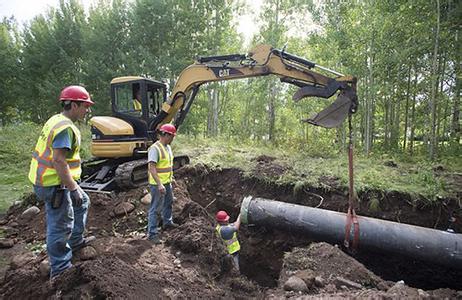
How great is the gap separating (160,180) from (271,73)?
8.86 feet

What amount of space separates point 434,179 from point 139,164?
19.6 feet

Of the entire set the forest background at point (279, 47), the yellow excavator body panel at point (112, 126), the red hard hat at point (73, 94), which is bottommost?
the yellow excavator body panel at point (112, 126)

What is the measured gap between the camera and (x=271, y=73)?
544 cm

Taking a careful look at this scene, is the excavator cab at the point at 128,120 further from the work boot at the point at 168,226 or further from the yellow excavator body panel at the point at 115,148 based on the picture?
the work boot at the point at 168,226

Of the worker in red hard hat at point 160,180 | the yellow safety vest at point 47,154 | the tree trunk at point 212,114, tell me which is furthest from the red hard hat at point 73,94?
the tree trunk at point 212,114

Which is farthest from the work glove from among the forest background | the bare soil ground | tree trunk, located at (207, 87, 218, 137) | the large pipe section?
tree trunk, located at (207, 87, 218, 137)

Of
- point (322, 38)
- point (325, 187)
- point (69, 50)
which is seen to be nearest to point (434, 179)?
point (325, 187)

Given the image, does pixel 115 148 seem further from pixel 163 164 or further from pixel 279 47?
pixel 279 47

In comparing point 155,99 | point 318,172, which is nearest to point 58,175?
point 155,99

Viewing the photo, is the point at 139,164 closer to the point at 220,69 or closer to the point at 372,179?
the point at 220,69

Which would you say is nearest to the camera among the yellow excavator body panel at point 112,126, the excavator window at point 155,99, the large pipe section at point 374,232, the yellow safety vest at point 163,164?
the large pipe section at point 374,232

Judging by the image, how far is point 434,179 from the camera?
19.9 ft

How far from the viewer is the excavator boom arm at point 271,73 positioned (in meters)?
4.33

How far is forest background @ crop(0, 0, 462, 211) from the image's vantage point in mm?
11188
